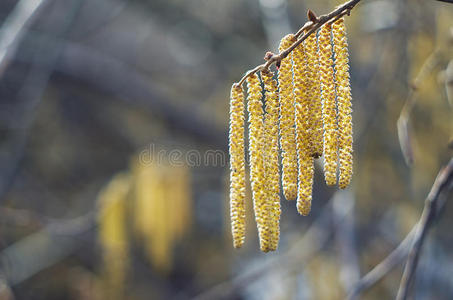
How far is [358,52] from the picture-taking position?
3.11 metres

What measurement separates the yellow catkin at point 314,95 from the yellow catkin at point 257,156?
0.08m

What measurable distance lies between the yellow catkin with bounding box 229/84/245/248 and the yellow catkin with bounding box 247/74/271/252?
2cm

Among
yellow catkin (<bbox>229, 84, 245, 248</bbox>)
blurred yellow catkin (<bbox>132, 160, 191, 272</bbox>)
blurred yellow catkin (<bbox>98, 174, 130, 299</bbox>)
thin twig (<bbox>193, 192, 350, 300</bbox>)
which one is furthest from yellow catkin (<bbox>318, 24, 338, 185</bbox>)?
blurred yellow catkin (<bbox>132, 160, 191, 272</bbox>)

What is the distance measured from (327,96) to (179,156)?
3041mm

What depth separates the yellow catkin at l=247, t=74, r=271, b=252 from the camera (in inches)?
33.7

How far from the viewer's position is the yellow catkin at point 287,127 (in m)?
0.86

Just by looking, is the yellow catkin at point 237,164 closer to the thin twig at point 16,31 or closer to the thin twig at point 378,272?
the thin twig at point 378,272

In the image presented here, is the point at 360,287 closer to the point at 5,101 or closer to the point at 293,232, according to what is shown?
the point at 293,232

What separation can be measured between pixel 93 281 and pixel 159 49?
2380mm

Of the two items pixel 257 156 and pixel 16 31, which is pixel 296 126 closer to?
pixel 257 156

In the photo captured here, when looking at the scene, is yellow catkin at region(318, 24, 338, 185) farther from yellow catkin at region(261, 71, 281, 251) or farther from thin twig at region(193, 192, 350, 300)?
thin twig at region(193, 192, 350, 300)

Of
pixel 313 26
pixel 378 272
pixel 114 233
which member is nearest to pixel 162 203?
pixel 114 233

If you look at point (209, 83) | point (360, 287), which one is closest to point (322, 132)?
point (360, 287)

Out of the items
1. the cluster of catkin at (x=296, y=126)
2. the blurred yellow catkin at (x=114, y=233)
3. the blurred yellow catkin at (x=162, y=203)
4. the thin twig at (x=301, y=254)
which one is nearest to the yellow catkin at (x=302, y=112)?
the cluster of catkin at (x=296, y=126)
